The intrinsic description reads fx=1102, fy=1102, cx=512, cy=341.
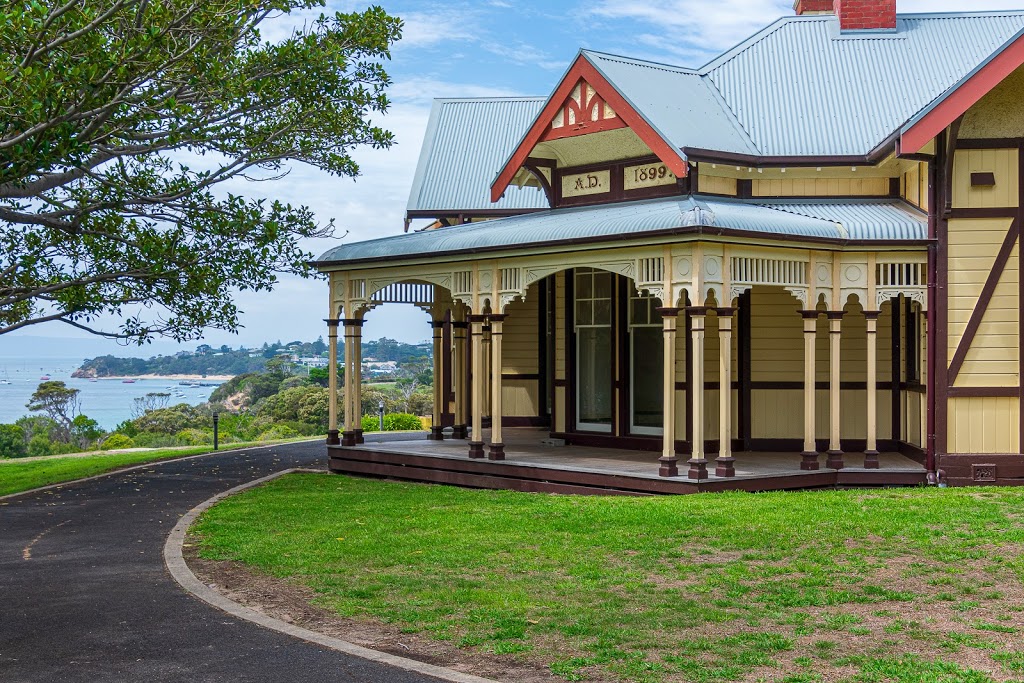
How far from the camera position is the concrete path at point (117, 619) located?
25.0ft

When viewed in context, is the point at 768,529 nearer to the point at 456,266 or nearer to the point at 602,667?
the point at 602,667

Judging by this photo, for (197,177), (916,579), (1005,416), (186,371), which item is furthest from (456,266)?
(186,371)

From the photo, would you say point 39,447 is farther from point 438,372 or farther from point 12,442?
point 438,372

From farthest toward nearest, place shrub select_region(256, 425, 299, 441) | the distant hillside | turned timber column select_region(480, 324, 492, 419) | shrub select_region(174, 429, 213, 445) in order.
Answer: the distant hillside → shrub select_region(256, 425, 299, 441) → shrub select_region(174, 429, 213, 445) → turned timber column select_region(480, 324, 492, 419)

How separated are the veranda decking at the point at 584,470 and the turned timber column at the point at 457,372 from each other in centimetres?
244

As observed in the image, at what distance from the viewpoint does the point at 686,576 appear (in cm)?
1012

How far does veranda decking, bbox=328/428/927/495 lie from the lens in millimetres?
15516

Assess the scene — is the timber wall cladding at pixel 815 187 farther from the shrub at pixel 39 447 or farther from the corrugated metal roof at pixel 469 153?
the shrub at pixel 39 447

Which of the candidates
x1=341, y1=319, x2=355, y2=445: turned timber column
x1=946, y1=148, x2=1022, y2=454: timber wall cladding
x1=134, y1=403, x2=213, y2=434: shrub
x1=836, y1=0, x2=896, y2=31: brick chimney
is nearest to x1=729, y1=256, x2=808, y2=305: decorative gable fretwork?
x1=946, y1=148, x2=1022, y2=454: timber wall cladding

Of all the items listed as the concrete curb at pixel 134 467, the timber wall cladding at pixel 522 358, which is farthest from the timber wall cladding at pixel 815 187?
the concrete curb at pixel 134 467

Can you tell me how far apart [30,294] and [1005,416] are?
16038 mm

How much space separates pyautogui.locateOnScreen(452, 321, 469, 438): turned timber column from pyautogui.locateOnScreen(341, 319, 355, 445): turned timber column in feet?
8.82

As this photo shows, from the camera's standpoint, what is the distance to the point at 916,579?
9773mm

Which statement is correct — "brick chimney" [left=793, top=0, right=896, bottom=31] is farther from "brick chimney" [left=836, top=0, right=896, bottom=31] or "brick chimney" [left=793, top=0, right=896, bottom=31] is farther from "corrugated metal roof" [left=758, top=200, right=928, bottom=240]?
"corrugated metal roof" [left=758, top=200, right=928, bottom=240]
